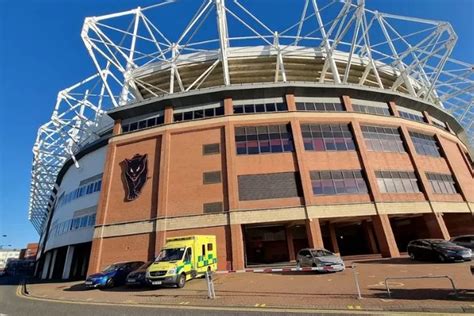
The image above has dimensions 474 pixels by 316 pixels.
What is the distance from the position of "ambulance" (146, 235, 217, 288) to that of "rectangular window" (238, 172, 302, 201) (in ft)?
20.3

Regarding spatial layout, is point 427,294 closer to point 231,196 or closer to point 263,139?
point 231,196

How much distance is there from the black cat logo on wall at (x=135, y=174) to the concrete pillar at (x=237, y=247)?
34.0 ft

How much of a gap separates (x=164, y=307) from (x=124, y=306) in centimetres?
215

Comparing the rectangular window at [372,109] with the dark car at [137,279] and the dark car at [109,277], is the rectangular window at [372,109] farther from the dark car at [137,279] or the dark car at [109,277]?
the dark car at [109,277]

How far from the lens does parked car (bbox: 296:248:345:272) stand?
17156 mm

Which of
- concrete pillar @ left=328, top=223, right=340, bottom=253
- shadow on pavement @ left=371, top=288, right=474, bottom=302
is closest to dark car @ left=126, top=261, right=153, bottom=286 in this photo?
shadow on pavement @ left=371, top=288, right=474, bottom=302

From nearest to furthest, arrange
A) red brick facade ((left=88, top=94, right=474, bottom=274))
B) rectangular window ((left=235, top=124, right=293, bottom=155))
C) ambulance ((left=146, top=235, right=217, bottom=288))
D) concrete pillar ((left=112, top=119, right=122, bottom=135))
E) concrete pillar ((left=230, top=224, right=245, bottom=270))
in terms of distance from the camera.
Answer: ambulance ((left=146, top=235, right=217, bottom=288)) < concrete pillar ((left=230, top=224, right=245, bottom=270)) < red brick facade ((left=88, top=94, right=474, bottom=274)) < rectangular window ((left=235, top=124, right=293, bottom=155)) < concrete pillar ((left=112, top=119, right=122, bottom=135))

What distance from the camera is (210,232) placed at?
24.2 m

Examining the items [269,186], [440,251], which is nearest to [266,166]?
[269,186]

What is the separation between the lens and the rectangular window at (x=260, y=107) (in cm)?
2898

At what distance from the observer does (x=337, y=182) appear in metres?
26.0

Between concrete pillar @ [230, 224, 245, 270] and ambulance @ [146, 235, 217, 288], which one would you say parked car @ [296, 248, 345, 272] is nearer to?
concrete pillar @ [230, 224, 245, 270]

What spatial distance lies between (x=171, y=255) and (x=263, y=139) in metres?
14.7

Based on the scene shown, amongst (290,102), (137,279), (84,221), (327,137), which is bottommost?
(137,279)
